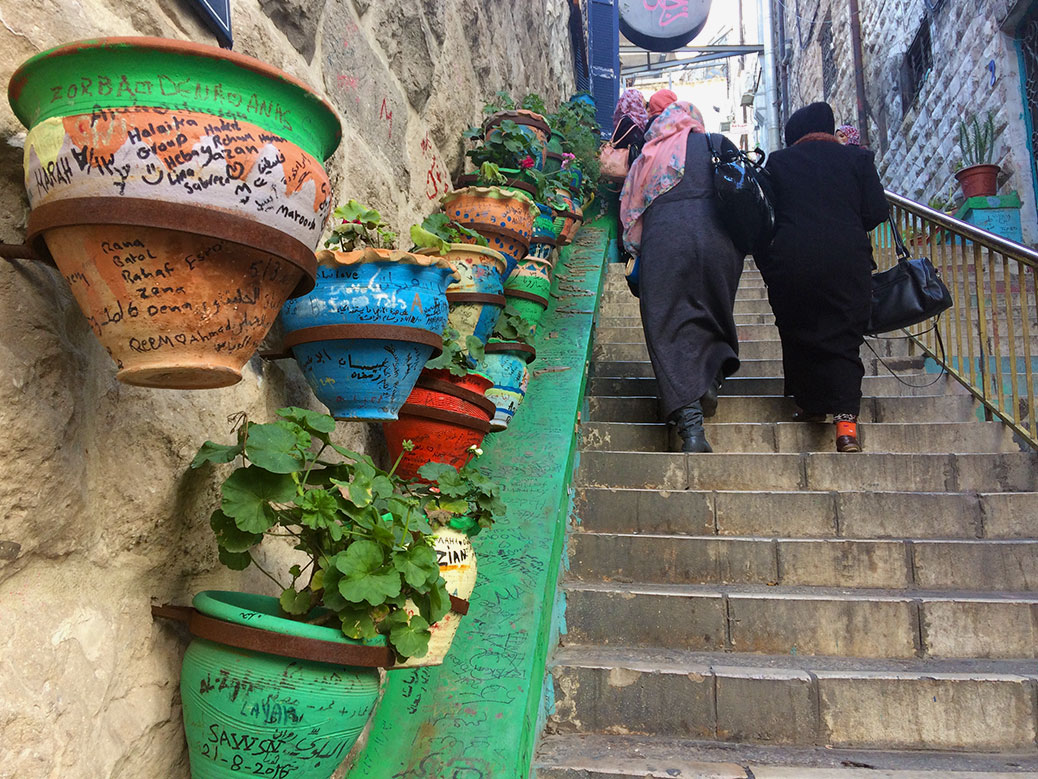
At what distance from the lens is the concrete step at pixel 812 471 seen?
9.72ft

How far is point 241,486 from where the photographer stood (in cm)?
111

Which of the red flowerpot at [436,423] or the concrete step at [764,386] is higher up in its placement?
the concrete step at [764,386]

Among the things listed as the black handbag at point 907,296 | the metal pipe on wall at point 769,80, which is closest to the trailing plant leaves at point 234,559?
the black handbag at point 907,296

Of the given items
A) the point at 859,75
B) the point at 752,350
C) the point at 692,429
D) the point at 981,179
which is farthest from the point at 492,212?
the point at 859,75

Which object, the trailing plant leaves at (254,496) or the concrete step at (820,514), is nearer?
the trailing plant leaves at (254,496)

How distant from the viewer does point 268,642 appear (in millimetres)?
1036

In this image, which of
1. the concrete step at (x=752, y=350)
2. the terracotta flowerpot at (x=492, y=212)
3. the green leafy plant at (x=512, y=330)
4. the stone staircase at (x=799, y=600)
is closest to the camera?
the stone staircase at (x=799, y=600)

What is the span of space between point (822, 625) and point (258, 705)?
5.74 ft

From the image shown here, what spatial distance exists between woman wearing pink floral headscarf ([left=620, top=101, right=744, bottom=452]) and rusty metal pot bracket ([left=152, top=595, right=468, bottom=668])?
2.18 metres

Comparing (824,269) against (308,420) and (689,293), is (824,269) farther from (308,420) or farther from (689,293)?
(308,420)

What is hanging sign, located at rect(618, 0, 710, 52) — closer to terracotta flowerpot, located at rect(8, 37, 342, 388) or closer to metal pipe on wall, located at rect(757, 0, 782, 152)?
metal pipe on wall, located at rect(757, 0, 782, 152)

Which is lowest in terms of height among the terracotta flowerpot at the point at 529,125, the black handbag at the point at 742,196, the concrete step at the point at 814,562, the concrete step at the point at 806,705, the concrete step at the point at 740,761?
the concrete step at the point at 740,761

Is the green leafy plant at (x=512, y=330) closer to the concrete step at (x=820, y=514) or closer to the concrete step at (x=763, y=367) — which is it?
the concrete step at (x=820, y=514)

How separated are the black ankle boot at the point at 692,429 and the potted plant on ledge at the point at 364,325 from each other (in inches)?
68.9
